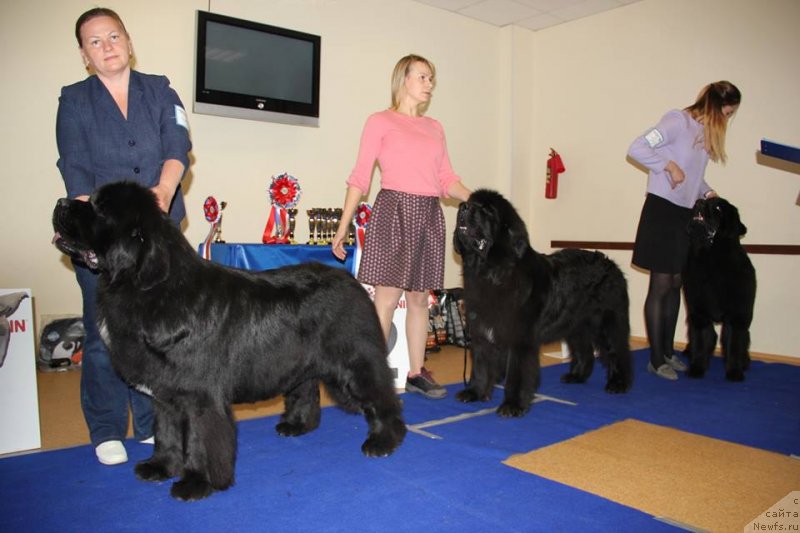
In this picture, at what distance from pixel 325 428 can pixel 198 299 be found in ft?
4.75

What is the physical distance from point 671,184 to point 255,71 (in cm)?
426

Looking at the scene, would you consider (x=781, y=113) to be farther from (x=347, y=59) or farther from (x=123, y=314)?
(x=123, y=314)

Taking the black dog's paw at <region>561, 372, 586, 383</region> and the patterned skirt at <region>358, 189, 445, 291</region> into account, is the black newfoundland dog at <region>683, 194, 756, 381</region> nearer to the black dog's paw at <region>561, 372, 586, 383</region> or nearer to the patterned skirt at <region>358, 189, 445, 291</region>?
the black dog's paw at <region>561, 372, 586, 383</region>

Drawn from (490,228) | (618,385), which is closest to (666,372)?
(618,385)

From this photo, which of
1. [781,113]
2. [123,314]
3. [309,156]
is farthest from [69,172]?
[781,113]

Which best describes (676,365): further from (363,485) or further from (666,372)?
(363,485)

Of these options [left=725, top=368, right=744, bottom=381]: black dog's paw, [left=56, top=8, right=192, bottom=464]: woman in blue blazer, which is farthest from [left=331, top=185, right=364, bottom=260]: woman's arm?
[left=725, top=368, right=744, bottom=381]: black dog's paw

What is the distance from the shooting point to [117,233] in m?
2.31

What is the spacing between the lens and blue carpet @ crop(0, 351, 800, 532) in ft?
7.72

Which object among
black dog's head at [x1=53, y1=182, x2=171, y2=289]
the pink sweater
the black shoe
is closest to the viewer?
black dog's head at [x1=53, y1=182, x2=171, y2=289]

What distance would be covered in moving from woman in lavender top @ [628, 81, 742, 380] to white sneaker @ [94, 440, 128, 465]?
14.0 feet

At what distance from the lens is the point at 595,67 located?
8.12 metres

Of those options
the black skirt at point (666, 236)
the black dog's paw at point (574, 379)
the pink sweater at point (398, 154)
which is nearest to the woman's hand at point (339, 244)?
the pink sweater at point (398, 154)

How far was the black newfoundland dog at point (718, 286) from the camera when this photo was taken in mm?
5023
